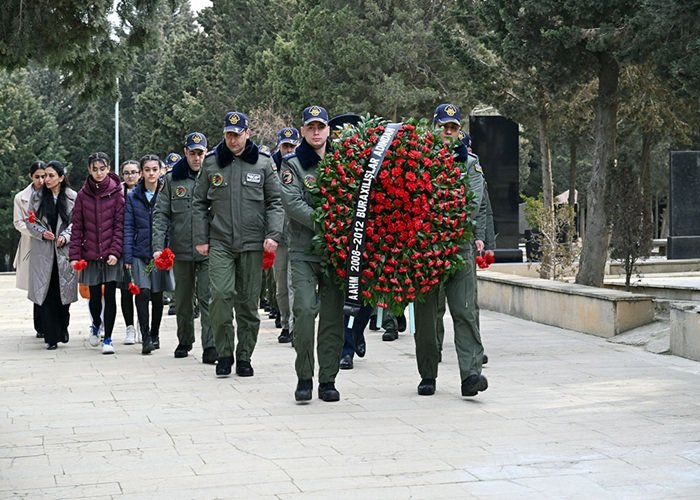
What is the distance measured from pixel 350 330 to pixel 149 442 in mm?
3847

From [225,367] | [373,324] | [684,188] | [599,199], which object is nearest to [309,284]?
[225,367]

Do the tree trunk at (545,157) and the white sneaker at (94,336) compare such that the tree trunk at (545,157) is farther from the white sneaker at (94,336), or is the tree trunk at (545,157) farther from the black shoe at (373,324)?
the white sneaker at (94,336)

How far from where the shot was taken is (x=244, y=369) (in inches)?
412

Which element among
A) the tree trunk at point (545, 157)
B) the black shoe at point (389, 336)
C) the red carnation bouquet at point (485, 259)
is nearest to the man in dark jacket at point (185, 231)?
the black shoe at point (389, 336)

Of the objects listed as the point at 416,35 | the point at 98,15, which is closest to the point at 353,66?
the point at 416,35

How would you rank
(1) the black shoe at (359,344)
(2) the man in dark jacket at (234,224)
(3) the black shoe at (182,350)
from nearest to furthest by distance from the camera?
(2) the man in dark jacket at (234,224) < (1) the black shoe at (359,344) < (3) the black shoe at (182,350)

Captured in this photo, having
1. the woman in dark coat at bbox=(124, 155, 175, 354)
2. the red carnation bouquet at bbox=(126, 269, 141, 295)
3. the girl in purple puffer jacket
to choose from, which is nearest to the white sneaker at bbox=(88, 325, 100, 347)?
the girl in purple puffer jacket

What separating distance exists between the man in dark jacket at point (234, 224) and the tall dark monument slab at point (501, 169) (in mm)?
13033

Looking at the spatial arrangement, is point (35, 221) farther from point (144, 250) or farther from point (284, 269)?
point (284, 269)

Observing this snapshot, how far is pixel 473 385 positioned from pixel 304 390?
119cm

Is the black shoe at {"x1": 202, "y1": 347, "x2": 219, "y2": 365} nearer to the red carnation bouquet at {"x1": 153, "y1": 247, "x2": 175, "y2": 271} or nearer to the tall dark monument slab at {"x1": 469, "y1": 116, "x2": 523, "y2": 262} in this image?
the red carnation bouquet at {"x1": 153, "y1": 247, "x2": 175, "y2": 271}

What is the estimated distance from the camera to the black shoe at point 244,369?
411 inches

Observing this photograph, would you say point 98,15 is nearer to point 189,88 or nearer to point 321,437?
point 321,437

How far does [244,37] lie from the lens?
6625cm
